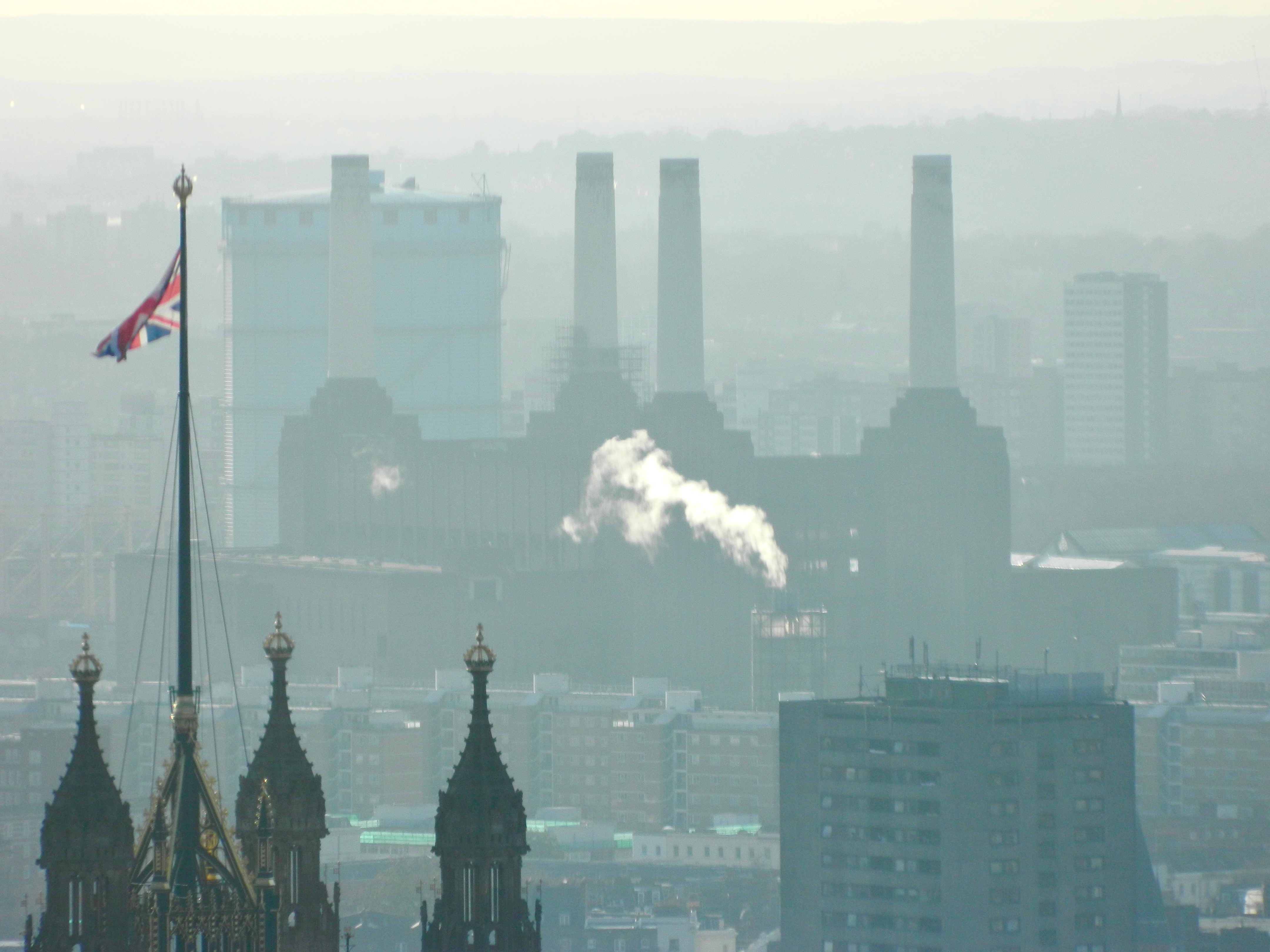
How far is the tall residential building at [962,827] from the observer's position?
82375 millimetres

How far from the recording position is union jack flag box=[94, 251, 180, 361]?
3122cm

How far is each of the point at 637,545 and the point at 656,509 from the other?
205 cm

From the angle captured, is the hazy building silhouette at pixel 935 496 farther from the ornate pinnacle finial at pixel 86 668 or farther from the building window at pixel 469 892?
the ornate pinnacle finial at pixel 86 668

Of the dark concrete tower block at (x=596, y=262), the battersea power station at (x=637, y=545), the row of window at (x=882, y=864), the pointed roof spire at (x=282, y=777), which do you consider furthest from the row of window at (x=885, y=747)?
the dark concrete tower block at (x=596, y=262)

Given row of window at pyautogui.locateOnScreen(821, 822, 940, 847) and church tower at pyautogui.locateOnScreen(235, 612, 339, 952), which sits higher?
church tower at pyautogui.locateOnScreen(235, 612, 339, 952)

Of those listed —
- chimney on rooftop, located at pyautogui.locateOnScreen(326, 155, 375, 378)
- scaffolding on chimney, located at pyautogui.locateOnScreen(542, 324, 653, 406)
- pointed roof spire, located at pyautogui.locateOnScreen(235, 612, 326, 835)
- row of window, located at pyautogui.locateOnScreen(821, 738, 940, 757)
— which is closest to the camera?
pointed roof spire, located at pyautogui.locateOnScreen(235, 612, 326, 835)

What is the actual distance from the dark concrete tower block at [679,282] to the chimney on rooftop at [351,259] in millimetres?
18872

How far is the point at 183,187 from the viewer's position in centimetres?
3028

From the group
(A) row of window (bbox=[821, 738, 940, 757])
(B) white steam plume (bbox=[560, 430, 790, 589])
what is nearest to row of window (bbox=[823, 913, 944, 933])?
(A) row of window (bbox=[821, 738, 940, 757])

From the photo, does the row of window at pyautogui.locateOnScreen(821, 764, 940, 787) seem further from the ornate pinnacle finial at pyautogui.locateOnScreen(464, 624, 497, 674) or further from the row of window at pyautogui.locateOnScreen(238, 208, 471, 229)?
the row of window at pyautogui.locateOnScreen(238, 208, 471, 229)

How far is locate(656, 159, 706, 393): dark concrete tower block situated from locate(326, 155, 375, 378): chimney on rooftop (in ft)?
61.9

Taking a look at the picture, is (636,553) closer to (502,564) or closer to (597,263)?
(502,564)

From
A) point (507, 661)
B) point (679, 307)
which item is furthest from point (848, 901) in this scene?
point (679, 307)

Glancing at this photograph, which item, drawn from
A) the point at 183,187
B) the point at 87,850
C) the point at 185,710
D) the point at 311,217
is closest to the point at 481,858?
the point at 87,850
